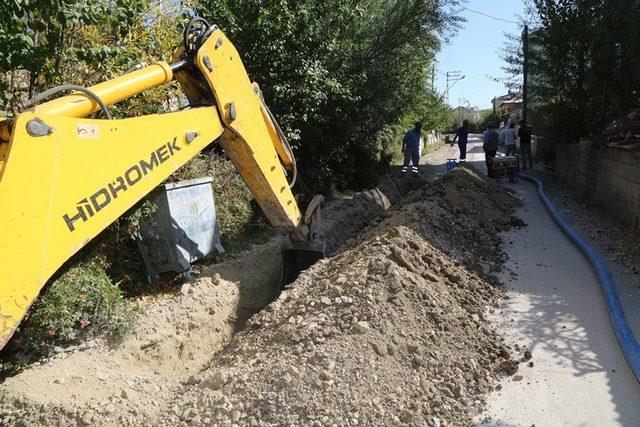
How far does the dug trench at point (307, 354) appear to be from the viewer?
375 centimetres

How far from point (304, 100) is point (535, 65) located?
7.73m

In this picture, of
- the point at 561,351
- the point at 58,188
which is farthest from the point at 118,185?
the point at 561,351

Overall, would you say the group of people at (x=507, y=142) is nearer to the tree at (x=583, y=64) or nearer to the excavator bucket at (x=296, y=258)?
the tree at (x=583, y=64)

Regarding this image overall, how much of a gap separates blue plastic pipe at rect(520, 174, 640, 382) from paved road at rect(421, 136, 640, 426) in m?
0.08

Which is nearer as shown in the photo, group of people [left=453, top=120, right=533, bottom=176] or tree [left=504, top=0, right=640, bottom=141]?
tree [left=504, top=0, right=640, bottom=141]

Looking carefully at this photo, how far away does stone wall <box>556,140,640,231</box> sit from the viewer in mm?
8625

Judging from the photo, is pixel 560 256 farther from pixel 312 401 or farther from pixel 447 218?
pixel 312 401

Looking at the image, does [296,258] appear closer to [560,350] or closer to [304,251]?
[304,251]

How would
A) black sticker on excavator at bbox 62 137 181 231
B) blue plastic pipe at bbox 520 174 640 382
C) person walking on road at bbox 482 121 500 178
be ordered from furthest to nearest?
person walking on road at bbox 482 121 500 178, blue plastic pipe at bbox 520 174 640 382, black sticker on excavator at bbox 62 137 181 231

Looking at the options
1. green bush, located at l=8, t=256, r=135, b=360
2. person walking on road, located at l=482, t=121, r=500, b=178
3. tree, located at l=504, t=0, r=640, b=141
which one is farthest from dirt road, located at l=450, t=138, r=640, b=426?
person walking on road, located at l=482, t=121, r=500, b=178

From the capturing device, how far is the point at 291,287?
570 centimetres

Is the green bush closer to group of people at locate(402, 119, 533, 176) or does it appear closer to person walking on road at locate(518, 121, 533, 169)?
group of people at locate(402, 119, 533, 176)

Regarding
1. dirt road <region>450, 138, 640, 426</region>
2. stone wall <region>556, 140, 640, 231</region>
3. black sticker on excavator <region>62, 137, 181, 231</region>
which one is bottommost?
dirt road <region>450, 138, 640, 426</region>

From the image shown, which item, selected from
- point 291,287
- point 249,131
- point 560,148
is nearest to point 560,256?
point 291,287
